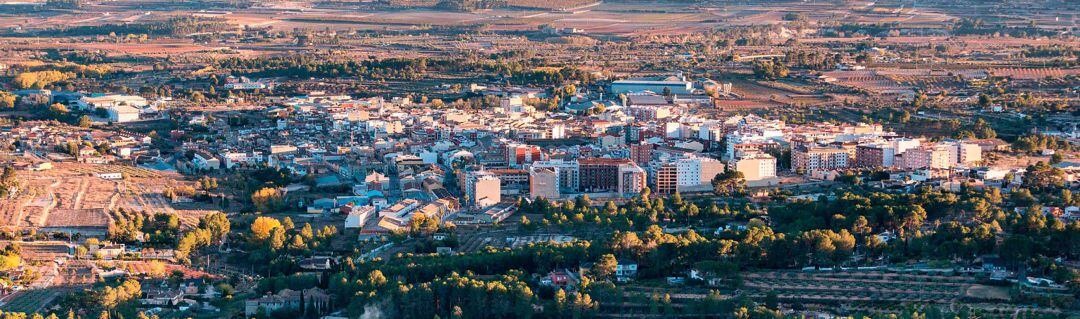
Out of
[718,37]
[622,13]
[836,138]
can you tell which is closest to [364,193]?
[836,138]

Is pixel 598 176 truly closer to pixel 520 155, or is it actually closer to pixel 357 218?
pixel 520 155

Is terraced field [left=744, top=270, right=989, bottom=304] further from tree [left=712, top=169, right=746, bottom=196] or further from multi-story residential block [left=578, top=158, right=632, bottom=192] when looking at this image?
multi-story residential block [left=578, top=158, right=632, bottom=192]

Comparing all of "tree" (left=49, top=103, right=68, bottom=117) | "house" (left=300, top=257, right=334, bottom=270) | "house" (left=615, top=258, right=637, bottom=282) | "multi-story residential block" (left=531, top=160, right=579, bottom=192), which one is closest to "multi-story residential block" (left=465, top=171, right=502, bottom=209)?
"multi-story residential block" (left=531, top=160, right=579, bottom=192)

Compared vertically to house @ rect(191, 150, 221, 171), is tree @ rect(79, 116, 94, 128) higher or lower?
lower

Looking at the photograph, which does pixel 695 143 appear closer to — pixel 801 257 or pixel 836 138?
pixel 836 138

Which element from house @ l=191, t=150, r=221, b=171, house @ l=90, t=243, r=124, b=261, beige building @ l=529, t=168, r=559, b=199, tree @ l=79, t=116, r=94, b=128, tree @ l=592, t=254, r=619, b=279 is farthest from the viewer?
tree @ l=79, t=116, r=94, b=128

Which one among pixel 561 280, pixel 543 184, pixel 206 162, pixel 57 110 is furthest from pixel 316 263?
pixel 57 110
